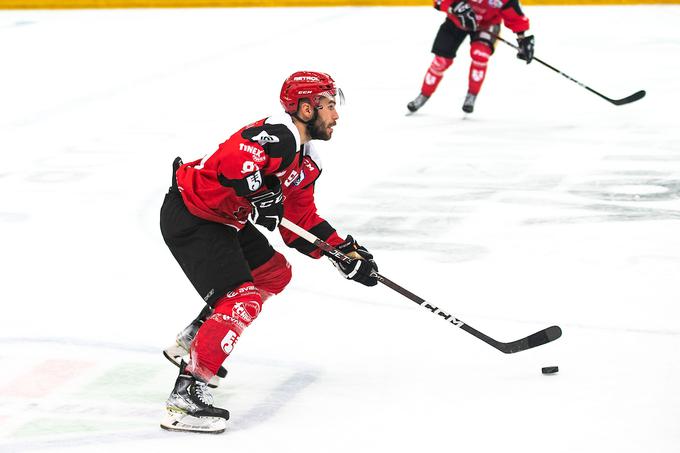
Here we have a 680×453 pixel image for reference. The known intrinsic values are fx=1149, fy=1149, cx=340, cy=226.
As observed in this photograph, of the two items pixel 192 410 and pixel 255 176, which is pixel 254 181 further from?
pixel 192 410

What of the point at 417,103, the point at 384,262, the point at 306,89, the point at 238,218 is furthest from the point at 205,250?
the point at 417,103

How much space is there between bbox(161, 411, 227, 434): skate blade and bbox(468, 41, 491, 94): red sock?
4.61 meters

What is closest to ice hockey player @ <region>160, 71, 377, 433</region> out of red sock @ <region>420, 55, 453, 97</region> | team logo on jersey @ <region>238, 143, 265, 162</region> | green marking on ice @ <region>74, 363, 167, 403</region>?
team logo on jersey @ <region>238, 143, 265, 162</region>

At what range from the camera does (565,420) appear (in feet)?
9.83

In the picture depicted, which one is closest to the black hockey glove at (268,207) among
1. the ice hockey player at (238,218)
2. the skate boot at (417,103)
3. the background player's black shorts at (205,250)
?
the ice hockey player at (238,218)

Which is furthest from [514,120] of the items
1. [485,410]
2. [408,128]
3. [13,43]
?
[13,43]

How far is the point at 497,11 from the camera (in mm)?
7043

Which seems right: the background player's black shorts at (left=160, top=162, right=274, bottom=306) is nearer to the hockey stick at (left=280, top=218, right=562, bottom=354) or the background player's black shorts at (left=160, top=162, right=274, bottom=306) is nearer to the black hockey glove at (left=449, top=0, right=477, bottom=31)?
the hockey stick at (left=280, top=218, right=562, bottom=354)

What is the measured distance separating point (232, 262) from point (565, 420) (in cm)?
97

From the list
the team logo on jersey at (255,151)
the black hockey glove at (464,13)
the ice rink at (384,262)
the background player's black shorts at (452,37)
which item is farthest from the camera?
the background player's black shorts at (452,37)

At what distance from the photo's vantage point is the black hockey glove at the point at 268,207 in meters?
2.98

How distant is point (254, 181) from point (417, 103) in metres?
4.56

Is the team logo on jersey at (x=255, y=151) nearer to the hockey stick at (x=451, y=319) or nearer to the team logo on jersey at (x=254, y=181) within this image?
the team logo on jersey at (x=254, y=181)

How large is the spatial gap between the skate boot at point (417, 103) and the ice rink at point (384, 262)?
0.08m
